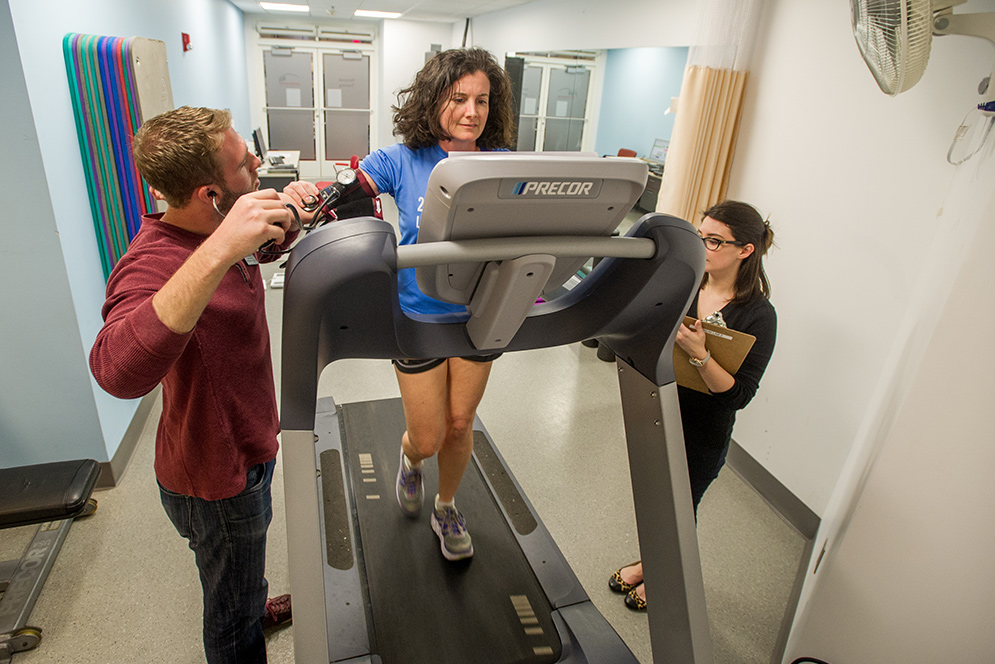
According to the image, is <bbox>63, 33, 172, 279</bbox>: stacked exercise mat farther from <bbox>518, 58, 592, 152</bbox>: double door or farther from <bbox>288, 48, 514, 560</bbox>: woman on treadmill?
<bbox>518, 58, 592, 152</bbox>: double door

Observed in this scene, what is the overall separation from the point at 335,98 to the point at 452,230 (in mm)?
10270

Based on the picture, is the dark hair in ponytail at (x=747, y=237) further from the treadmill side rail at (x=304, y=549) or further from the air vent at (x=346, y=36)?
the air vent at (x=346, y=36)

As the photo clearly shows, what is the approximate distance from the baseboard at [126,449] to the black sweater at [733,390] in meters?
2.30

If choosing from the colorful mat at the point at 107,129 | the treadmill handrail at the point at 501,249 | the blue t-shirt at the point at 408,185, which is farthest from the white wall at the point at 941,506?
the colorful mat at the point at 107,129

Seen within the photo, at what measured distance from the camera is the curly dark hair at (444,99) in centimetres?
162

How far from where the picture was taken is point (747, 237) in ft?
5.52

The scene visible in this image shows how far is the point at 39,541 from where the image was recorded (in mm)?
2107

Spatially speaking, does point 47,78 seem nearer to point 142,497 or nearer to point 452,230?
point 142,497

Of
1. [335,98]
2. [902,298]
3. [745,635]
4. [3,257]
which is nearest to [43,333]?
[3,257]

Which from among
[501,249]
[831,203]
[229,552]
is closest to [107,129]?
[229,552]

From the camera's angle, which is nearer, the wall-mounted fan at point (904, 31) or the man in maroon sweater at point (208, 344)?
the man in maroon sweater at point (208, 344)

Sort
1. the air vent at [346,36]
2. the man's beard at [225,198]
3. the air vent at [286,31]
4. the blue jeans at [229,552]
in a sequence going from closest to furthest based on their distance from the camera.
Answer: the man's beard at [225,198]
the blue jeans at [229,552]
the air vent at [286,31]
the air vent at [346,36]

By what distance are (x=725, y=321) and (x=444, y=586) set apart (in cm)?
126

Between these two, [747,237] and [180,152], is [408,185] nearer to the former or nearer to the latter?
[180,152]
